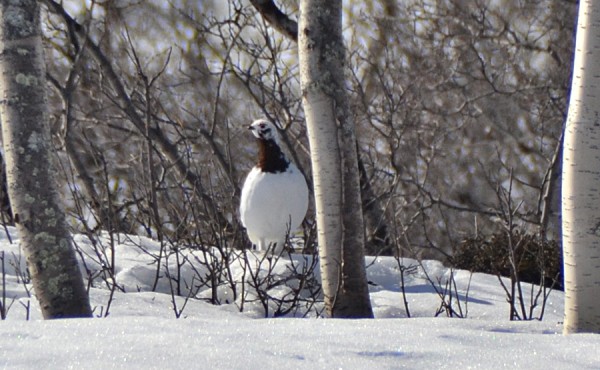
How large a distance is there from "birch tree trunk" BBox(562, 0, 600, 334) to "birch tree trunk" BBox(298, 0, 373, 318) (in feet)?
3.96

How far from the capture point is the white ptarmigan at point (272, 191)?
6.79 metres

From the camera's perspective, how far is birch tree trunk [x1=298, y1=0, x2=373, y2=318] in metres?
4.74

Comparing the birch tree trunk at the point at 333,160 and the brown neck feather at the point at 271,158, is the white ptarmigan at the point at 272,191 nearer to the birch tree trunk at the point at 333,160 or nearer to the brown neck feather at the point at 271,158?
the brown neck feather at the point at 271,158

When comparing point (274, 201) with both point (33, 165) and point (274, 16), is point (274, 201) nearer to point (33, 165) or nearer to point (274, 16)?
point (274, 16)

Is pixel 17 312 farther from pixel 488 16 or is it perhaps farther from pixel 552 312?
pixel 488 16

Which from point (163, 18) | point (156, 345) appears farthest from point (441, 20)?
point (156, 345)

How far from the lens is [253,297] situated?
5520 millimetres

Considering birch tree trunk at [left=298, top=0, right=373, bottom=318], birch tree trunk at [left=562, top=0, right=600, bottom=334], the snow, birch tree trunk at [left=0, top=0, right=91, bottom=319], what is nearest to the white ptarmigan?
birch tree trunk at [left=298, top=0, right=373, bottom=318]

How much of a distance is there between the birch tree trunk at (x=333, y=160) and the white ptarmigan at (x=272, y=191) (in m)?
1.95

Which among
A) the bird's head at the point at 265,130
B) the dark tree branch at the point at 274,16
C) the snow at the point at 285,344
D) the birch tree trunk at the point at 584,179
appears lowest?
the snow at the point at 285,344

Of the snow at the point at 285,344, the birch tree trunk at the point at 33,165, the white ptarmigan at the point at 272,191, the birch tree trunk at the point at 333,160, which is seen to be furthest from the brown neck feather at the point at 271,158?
the snow at the point at 285,344

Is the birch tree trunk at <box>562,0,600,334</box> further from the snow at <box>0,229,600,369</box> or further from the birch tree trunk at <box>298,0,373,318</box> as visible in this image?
the birch tree trunk at <box>298,0,373,318</box>

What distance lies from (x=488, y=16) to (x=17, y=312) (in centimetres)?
957

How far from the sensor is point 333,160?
4730 mm
